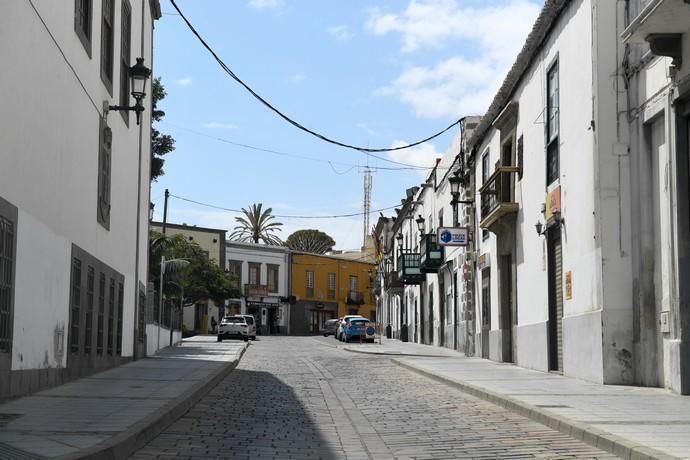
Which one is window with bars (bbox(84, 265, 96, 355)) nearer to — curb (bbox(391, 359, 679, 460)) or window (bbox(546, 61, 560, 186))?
curb (bbox(391, 359, 679, 460))

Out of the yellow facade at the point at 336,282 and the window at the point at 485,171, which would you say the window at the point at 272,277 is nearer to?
the yellow facade at the point at 336,282

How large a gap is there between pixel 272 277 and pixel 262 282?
1306 millimetres

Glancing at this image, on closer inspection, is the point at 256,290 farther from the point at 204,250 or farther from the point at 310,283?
the point at 204,250

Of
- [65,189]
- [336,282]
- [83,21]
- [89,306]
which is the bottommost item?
[89,306]

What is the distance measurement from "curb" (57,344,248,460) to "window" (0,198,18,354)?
2087 millimetres

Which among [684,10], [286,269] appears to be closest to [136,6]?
[684,10]

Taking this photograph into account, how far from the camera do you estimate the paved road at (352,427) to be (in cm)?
875

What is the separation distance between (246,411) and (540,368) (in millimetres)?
9503

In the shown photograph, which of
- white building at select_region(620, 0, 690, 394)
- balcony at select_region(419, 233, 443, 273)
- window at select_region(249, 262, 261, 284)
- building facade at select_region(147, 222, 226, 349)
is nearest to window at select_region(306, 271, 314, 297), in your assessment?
window at select_region(249, 262, 261, 284)

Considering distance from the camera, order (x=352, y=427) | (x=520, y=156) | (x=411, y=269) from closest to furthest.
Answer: (x=352, y=427), (x=520, y=156), (x=411, y=269)

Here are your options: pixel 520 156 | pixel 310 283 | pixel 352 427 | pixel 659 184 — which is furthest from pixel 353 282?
pixel 352 427

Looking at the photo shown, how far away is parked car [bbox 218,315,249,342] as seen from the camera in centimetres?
4744

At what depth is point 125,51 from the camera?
2111cm

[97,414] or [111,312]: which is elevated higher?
[111,312]
